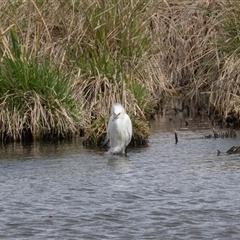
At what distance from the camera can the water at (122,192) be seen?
7.80 m

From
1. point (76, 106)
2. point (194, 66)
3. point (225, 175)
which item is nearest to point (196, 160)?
point (225, 175)

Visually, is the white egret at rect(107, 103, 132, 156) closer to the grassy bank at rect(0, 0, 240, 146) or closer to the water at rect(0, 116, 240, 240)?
the water at rect(0, 116, 240, 240)

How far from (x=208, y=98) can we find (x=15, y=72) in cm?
414

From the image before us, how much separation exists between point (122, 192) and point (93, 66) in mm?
4573

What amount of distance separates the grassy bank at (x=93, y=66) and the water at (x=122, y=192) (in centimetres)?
51

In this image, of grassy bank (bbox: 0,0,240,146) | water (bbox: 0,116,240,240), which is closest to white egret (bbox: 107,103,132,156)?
water (bbox: 0,116,240,240)

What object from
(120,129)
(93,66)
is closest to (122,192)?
(120,129)

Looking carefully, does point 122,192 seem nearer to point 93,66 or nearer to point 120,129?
point 120,129

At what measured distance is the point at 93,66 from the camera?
1348cm

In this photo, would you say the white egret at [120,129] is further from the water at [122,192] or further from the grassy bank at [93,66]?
the grassy bank at [93,66]

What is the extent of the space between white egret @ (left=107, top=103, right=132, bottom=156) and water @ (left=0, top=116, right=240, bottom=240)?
167 millimetres

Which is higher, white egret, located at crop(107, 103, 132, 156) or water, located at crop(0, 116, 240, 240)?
white egret, located at crop(107, 103, 132, 156)

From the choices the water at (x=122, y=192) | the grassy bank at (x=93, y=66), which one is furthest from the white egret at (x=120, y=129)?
the grassy bank at (x=93, y=66)

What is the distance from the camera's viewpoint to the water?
7.80 meters
